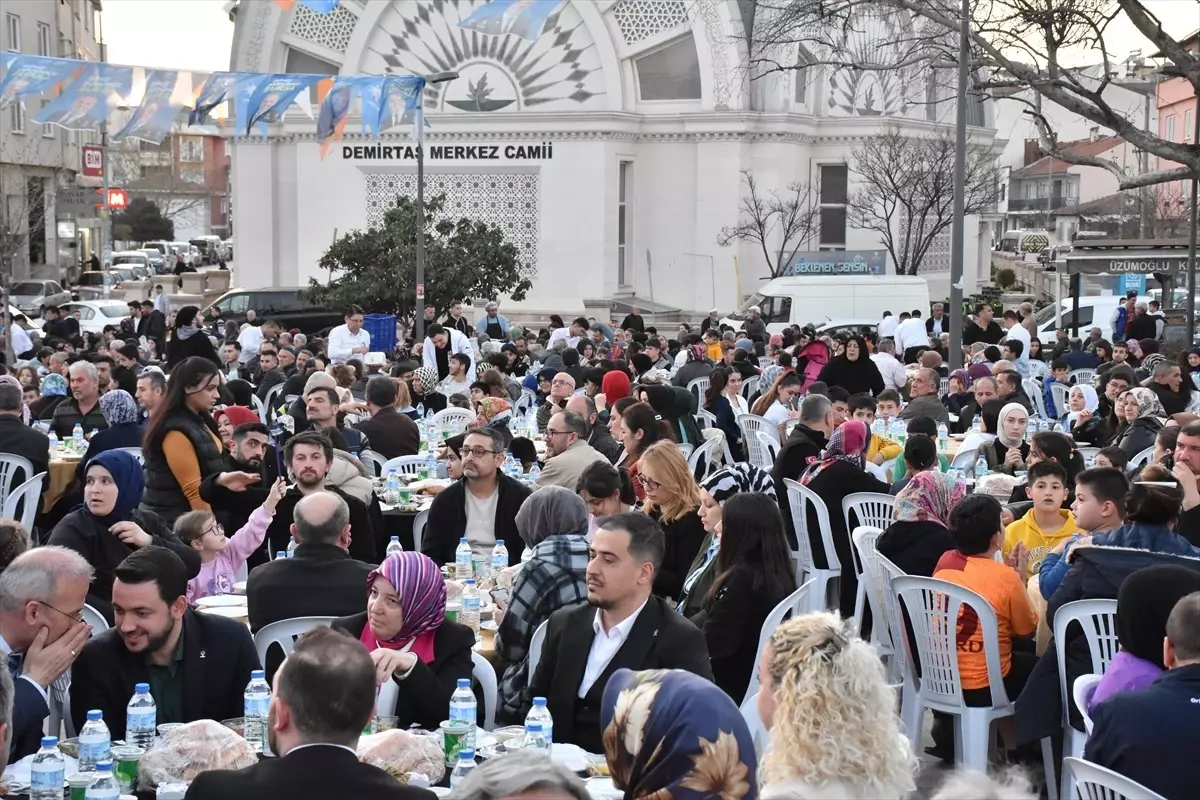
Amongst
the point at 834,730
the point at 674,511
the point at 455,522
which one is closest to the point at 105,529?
the point at 455,522

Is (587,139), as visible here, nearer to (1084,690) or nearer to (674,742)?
(1084,690)

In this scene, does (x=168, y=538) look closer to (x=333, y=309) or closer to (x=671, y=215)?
(x=333, y=309)

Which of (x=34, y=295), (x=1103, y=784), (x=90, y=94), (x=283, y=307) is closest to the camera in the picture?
(x=1103, y=784)

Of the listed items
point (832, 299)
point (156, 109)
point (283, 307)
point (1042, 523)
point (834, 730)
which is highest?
point (156, 109)

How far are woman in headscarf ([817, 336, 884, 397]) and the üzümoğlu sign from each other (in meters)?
22.8

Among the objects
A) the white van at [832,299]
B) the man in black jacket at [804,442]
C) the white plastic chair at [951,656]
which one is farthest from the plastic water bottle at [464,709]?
the white van at [832,299]

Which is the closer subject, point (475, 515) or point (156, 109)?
point (475, 515)

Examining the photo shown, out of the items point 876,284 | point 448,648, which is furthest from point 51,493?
point 876,284

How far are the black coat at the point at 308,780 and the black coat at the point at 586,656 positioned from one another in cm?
177

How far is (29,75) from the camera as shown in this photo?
20.6 m

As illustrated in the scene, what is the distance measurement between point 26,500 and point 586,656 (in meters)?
6.58

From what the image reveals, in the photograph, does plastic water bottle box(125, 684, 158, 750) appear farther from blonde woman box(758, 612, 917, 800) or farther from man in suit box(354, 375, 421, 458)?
man in suit box(354, 375, 421, 458)

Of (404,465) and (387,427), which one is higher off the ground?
(387,427)

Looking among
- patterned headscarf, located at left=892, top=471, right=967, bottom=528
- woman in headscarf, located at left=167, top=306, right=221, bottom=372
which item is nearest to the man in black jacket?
patterned headscarf, located at left=892, top=471, right=967, bottom=528
